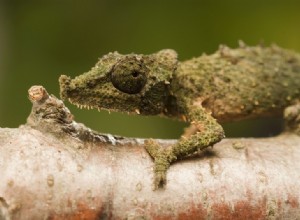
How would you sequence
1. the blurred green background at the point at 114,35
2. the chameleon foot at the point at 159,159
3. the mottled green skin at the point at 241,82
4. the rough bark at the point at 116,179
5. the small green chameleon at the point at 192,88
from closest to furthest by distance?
1. the rough bark at the point at 116,179
2. the chameleon foot at the point at 159,159
3. the small green chameleon at the point at 192,88
4. the mottled green skin at the point at 241,82
5. the blurred green background at the point at 114,35

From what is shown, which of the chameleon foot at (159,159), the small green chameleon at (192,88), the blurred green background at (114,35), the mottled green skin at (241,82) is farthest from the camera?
the blurred green background at (114,35)

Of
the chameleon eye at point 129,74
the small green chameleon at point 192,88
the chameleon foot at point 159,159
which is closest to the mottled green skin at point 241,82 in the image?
the small green chameleon at point 192,88

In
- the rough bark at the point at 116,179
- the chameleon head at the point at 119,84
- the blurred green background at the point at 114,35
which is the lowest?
the rough bark at the point at 116,179

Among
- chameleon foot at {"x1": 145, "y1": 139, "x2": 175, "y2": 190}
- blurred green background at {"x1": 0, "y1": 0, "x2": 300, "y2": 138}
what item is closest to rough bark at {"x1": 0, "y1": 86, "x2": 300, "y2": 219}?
chameleon foot at {"x1": 145, "y1": 139, "x2": 175, "y2": 190}

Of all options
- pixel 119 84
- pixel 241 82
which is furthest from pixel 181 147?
pixel 241 82

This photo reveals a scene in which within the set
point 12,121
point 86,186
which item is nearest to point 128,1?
point 12,121

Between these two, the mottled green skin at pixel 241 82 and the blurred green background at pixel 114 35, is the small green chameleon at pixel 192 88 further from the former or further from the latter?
the blurred green background at pixel 114 35

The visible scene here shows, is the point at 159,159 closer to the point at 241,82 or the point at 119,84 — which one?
the point at 119,84
